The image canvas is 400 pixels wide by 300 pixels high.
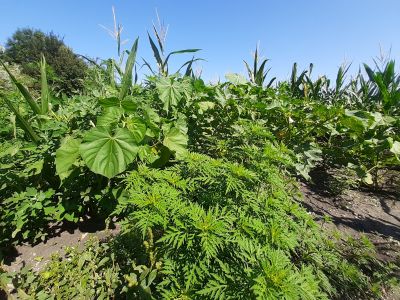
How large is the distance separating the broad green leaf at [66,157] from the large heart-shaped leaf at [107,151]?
0.71ft

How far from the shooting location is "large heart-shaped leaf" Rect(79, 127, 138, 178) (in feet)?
4.97

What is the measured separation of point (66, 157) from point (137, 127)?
1.55ft

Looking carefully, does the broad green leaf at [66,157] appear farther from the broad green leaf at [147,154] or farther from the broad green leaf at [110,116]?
the broad green leaf at [147,154]

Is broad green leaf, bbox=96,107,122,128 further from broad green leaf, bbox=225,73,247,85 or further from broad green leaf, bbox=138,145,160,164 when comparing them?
broad green leaf, bbox=225,73,247,85

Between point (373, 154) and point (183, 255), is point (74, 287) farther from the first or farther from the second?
point (373, 154)

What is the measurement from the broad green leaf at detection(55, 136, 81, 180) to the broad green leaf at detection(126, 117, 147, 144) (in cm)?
36

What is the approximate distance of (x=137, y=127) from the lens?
67.2 inches

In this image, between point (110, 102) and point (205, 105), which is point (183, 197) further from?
point (205, 105)

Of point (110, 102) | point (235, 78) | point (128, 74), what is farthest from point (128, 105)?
point (235, 78)

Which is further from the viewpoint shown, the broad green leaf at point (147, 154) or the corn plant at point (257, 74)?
the corn plant at point (257, 74)

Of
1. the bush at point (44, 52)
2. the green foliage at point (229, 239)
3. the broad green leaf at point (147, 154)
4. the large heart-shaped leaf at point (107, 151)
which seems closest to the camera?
the green foliage at point (229, 239)

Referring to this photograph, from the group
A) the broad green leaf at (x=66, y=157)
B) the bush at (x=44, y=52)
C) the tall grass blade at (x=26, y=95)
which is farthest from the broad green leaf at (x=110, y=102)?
the bush at (x=44, y=52)

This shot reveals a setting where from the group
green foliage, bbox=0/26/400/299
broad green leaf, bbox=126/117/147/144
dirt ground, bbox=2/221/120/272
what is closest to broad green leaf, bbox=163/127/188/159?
green foliage, bbox=0/26/400/299

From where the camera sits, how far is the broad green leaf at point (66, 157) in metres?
1.64
